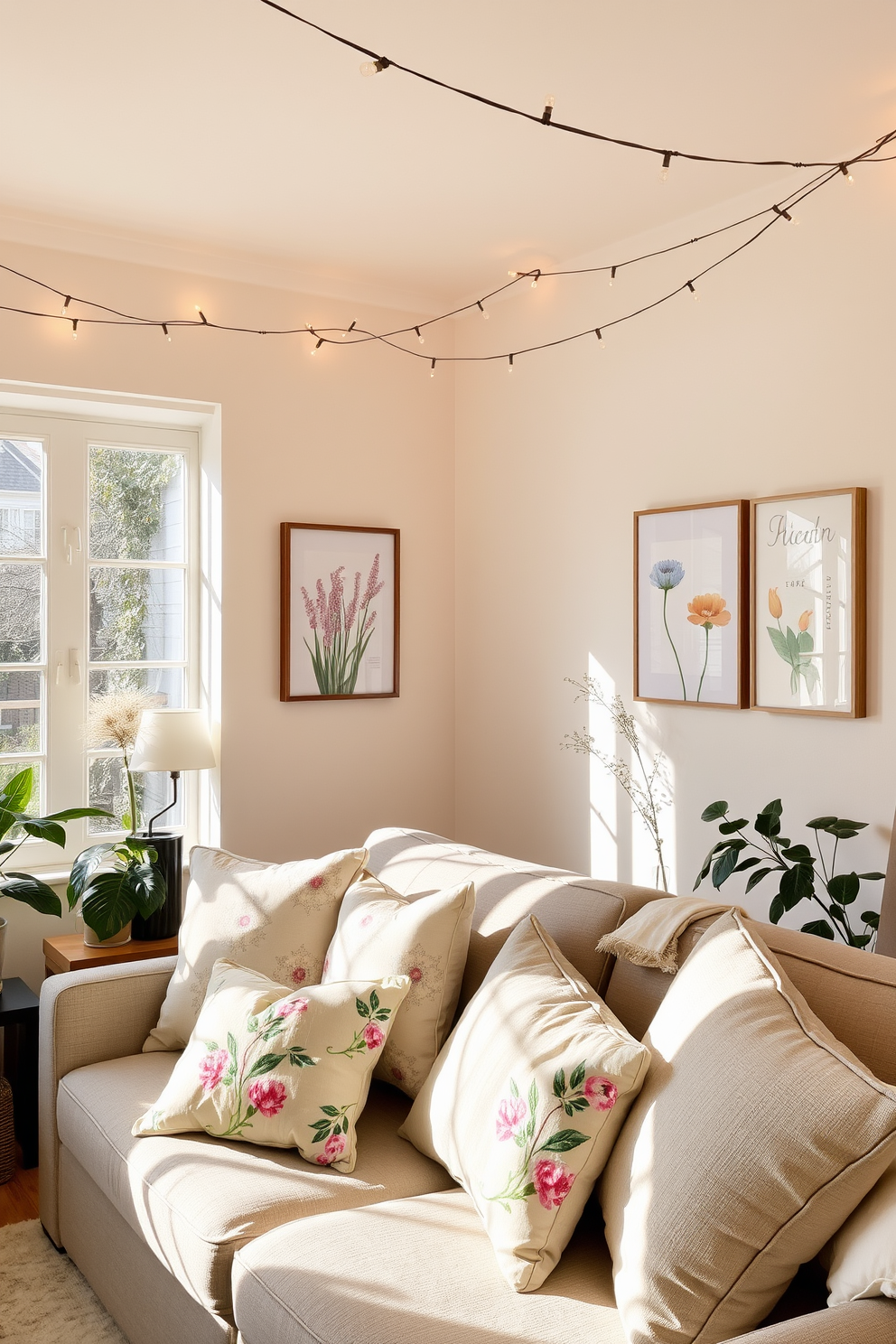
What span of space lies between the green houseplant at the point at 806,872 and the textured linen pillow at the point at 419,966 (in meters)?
0.92

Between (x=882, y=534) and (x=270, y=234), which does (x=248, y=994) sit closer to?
(x=882, y=534)

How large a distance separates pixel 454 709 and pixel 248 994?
2193 mm

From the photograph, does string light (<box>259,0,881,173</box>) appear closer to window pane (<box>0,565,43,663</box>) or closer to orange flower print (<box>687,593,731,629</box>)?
orange flower print (<box>687,593,731,629</box>)

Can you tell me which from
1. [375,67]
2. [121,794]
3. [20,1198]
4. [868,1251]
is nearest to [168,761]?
[121,794]

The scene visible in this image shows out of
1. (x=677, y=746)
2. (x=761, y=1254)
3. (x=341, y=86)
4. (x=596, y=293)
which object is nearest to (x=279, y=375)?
(x=596, y=293)

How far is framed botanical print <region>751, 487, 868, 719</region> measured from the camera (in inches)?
113

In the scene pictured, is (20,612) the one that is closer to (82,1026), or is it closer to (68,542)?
(68,542)

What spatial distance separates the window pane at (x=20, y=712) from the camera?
3.59 metres

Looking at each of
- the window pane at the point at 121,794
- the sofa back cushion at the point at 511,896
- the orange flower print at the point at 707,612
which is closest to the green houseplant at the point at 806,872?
the orange flower print at the point at 707,612

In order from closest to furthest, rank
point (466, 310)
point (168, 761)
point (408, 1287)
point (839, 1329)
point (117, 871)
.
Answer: point (839, 1329) < point (408, 1287) < point (117, 871) < point (168, 761) < point (466, 310)

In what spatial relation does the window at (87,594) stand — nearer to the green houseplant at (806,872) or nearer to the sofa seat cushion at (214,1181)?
the sofa seat cushion at (214,1181)

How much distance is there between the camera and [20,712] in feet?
11.9

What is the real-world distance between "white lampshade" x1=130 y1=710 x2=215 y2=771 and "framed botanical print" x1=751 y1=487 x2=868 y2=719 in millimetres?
1669

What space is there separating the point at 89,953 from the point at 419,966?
1.43 m
